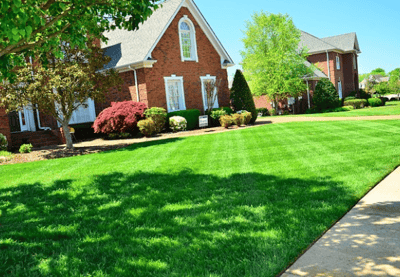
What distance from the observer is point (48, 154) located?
1363 centimetres

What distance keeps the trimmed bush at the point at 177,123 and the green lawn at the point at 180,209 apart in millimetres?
9459

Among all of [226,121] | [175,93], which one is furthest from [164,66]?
[226,121]

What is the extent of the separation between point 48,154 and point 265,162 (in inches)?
351

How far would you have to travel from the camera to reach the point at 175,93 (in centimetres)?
2227

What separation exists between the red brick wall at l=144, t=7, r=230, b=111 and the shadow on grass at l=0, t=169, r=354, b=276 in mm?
14061

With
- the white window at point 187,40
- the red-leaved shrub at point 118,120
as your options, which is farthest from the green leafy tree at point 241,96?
the red-leaved shrub at point 118,120

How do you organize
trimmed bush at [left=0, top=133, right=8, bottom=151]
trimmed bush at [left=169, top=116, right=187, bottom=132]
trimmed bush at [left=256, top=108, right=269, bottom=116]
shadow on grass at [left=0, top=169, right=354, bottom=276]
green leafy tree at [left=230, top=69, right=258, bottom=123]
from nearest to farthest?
shadow on grass at [left=0, top=169, right=354, bottom=276], trimmed bush at [left=0, top=133, right=8, bottom=151], trimmed bush at [left=169, top=116, right=187, bottom=132], green leafy tree at [left=230, top=69, right=258, bottom=123], trimmed bush at [left=256, top=108, right=269, bottom=116]

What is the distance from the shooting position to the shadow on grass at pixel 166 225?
12.0 feet

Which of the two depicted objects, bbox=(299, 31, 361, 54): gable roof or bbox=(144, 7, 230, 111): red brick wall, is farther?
bbox=(299, 31, 361, 54): gable roof

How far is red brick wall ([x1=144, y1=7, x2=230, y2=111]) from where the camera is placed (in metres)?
20.9

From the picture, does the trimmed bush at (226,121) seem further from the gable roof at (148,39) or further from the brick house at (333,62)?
the brick house at (333,62)

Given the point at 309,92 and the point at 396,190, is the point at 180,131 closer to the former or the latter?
the point at 396,190

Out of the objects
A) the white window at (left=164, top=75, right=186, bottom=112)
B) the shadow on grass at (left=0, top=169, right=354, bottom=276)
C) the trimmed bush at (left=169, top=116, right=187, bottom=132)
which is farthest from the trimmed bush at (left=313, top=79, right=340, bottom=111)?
the shadow on grass at (left=0, top=169, right=354, bottom=276)

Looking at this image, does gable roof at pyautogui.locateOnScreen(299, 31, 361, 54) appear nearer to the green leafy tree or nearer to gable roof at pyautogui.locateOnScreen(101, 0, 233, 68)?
gable roof at pyautogui.locateOnScreen(101, 0, 233, 68)
